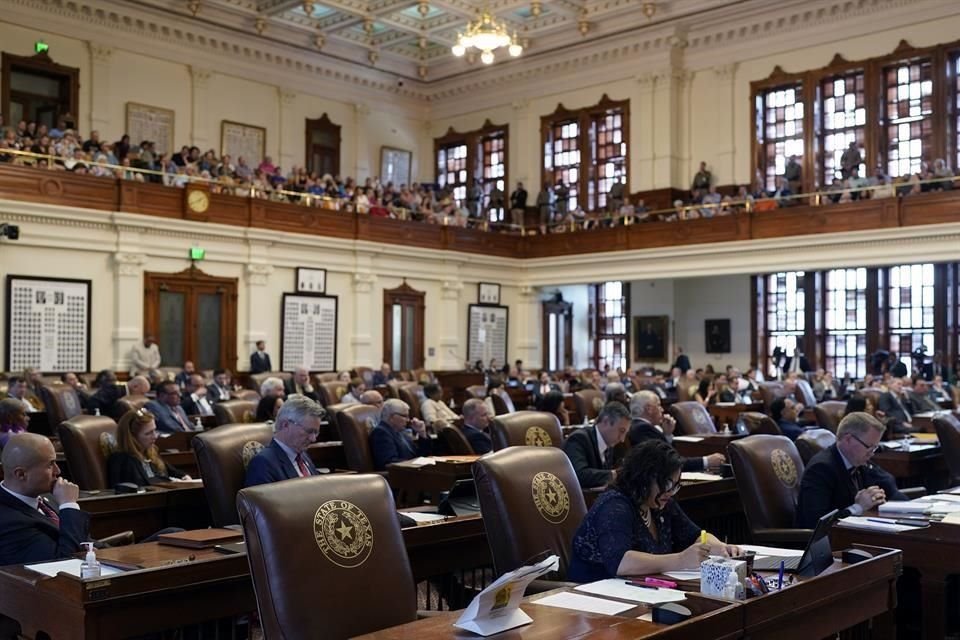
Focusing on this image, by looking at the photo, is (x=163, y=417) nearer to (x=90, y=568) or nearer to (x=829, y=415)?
(x=90, y=568)

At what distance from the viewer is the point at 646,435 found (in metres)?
6.77

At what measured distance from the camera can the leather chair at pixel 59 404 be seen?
30.8 ft

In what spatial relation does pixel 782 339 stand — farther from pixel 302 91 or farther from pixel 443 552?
pixel 443 552

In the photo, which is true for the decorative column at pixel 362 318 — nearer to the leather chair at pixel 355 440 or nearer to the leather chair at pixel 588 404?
the leather chair at pixel 588 404

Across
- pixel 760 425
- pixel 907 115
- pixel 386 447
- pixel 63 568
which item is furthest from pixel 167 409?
pixel 907 115

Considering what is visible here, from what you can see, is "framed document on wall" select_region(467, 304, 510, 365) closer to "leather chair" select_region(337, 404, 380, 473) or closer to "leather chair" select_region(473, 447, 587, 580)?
A: "leather chair" select_region(337, 404, 380, 473)

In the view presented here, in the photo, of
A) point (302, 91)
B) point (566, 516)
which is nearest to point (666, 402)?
point (566, 516)

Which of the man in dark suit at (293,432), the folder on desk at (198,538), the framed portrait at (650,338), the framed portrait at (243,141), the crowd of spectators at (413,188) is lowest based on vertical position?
the folder on desk at (198,538)

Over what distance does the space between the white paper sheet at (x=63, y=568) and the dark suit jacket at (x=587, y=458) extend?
285cm

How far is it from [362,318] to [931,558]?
51.7ft

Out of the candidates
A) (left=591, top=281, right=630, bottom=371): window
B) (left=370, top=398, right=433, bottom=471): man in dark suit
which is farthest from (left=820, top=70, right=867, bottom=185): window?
(left=370, top=398, right=433, bottom=471): man in dark suit

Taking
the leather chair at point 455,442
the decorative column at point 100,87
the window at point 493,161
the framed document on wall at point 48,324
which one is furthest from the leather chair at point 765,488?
the window at point 493,161

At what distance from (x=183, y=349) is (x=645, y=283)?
11313 mm

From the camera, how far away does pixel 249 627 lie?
14.0 ft
